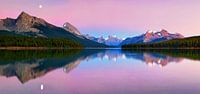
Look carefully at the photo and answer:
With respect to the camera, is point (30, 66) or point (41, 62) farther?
point (41, 62)

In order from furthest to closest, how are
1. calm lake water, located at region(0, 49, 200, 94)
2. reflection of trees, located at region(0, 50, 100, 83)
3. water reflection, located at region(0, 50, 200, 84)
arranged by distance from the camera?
water reflection, located at region(0, 50, 200, 84) → reflection of trees, located at region(0, 50, 100, 83) → calm lake water, located at region(0, 49, 200, 94)

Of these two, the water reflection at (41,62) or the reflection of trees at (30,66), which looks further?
the water reflection at (41,62)

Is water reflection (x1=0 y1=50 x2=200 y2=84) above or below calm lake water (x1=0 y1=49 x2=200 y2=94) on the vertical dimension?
above

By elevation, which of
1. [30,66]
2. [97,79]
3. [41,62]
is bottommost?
[97,79]

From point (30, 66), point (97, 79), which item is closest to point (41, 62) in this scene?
point (30, 66)

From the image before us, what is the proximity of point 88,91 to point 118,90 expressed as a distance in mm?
2071

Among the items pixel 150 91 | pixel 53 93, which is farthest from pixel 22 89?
pixel 150 91

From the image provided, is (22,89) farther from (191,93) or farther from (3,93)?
(191,93)

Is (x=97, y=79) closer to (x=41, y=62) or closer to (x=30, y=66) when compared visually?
(x=30, y=66)

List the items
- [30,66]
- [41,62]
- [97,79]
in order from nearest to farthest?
[97,79] < [30,66] < [41,62]

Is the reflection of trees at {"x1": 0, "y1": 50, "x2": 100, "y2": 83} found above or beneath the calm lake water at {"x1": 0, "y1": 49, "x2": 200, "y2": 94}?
above

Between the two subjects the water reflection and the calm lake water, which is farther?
the water reflection

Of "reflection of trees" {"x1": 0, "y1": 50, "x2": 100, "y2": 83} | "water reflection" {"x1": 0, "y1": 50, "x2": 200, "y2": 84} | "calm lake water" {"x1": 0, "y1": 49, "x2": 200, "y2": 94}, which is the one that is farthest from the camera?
"water reflection" {"x1": 0, "y1": 50, "x2": 200, "y2": 84}

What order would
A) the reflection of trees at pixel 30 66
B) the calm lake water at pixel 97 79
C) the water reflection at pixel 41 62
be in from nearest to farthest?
the calm lake water at pixel 97 79 < the reflection of trees at pixel 30 66 < the water reflection at pixel 41 62
